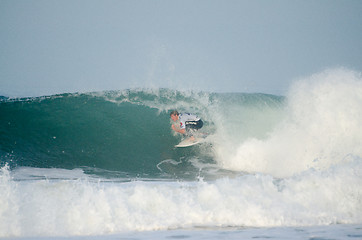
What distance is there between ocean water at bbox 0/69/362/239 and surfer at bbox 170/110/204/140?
18.4 inches

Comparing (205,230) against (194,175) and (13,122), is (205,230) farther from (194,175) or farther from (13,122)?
(13,122)

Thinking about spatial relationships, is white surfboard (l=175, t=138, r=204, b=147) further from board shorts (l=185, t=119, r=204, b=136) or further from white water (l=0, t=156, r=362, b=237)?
white water (l=0, t=156, r=362, b=237)

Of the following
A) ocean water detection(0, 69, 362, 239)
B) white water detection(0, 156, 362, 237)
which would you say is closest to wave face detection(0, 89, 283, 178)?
ocean water detection(0, 69, 362, 239)

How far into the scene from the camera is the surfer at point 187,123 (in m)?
8.34

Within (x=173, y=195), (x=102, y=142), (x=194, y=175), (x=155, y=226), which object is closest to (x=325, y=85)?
(x=194, y=175)

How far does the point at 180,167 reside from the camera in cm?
765

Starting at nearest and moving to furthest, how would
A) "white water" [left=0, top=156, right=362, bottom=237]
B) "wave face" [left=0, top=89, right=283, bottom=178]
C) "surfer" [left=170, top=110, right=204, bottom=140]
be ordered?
"white water" [left=0, top=156, right=362, bottom=237] → "wave face" [left=0, top=89, right=283, bottom=178] → "surfer" [left=170, top=110, right=204, bottom=140]

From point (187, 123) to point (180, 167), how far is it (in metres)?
1.31

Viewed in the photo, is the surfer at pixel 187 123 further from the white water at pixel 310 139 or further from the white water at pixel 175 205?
the white water at pixel 175 205

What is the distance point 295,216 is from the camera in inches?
158

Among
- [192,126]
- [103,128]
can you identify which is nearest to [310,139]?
[192,126]

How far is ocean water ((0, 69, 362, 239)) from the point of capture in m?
3.69

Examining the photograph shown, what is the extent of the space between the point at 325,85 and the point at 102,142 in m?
6.78

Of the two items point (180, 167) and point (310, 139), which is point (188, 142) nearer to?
point (180, 167)
